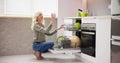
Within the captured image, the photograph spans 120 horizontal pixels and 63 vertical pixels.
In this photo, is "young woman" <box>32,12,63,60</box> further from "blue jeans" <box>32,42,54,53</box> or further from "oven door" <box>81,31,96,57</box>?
"oven door" <box>81,31,96,57</box>

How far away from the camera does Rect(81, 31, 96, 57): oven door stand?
10.8 ft

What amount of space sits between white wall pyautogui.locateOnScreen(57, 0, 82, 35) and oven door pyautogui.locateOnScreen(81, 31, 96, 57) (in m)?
1.19

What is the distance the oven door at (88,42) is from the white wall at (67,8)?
1.19 meters

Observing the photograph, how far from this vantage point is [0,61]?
3.77 metres

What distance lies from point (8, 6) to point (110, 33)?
278cm

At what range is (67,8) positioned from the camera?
4809 millimetres

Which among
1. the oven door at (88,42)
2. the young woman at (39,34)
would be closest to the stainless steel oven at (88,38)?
the oven door at (88,42)

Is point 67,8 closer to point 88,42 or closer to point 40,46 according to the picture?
point 40,46

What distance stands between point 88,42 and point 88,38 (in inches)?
2.7

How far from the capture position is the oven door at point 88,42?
10.8 feet

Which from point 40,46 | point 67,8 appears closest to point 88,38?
point 40,46

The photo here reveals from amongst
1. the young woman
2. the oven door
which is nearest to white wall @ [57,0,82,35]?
the young woman

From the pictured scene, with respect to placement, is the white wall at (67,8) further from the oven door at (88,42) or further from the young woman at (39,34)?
the oven door at (88,42)

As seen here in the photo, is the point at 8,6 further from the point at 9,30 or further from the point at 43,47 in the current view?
the point at 43,47
